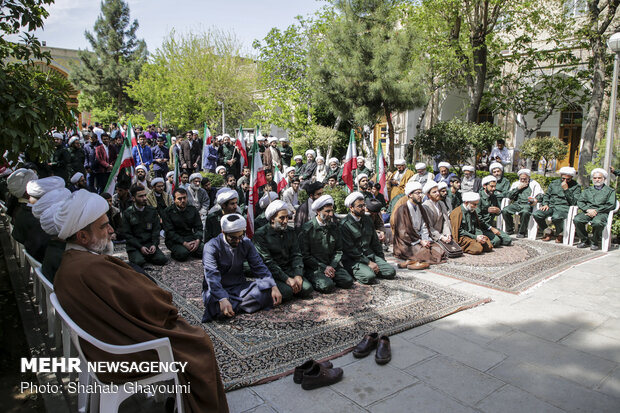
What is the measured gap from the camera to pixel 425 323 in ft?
15.4

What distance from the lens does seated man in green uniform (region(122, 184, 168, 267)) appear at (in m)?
6.88

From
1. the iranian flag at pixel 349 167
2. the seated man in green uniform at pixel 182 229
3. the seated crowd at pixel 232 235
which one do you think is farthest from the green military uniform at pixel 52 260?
the iranian flag at pixel 349 167

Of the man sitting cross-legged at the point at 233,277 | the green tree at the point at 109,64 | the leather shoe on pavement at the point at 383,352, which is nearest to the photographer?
the leather shoe on pavement at the point at 383,352

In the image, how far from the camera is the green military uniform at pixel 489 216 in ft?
27.8

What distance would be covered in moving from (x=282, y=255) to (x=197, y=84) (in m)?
20.0

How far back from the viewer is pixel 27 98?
14.3 ft

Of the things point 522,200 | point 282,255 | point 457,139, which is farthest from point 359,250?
point 457,139

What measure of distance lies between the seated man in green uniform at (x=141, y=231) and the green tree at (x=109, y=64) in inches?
1174

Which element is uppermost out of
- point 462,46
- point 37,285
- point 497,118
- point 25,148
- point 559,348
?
point 462,46

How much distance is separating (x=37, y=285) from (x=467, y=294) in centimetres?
517

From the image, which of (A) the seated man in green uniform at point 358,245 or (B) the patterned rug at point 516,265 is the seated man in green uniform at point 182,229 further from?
(B) the patterned rug at point 516,265

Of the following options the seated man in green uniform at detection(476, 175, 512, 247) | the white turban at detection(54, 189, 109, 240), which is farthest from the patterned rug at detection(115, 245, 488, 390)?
the seated man in green uniform at detection(476, 175, 512, 247)

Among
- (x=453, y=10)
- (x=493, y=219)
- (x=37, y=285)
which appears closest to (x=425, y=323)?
(x=37, y=285)

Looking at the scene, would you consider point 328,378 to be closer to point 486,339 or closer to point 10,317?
point 486,339
